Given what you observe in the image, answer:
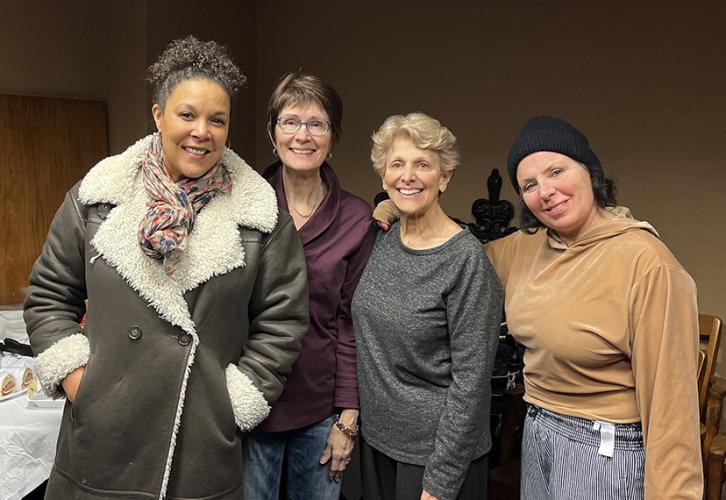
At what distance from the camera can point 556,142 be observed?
1.37 meters

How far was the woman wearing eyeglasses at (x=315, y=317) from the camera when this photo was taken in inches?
64.8

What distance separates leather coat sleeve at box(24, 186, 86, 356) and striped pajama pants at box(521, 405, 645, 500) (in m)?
1.03

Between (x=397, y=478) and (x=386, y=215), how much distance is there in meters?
0.65

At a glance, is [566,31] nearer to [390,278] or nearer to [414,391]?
[390,278]

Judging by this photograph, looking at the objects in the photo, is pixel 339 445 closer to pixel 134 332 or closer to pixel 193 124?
pixel 134 332

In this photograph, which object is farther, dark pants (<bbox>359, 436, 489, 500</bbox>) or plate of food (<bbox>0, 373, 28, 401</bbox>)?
plate of food (<bbox>0, 373, 28, 401</bbox>)

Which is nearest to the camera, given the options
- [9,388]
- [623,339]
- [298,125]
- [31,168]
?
[623,339]

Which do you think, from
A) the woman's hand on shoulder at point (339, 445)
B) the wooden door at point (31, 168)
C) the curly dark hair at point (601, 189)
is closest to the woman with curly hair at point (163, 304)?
the woman's hand on shoulder at point (339, 445)

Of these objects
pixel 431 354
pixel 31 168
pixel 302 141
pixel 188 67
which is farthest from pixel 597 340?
pixel 31 168

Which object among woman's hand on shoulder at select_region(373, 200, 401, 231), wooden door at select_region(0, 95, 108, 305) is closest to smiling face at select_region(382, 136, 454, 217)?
woman's hand on shoulder at select_region(373, 200, 401, 231)

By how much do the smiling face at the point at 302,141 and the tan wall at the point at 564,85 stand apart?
1349 mm

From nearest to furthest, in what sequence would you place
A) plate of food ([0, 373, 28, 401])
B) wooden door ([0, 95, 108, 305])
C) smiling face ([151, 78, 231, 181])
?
1. smiling face ([151, 78, 231, 181])
2. plate of food ([0, 373, 28, 401])
3. wooden door ([0, 95, 108, 305])

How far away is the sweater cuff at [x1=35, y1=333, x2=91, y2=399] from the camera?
1358 mm

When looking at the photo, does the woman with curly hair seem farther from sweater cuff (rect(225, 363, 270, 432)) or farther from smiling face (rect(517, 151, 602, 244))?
smiling face (rect(517, 151, 602, 244))
